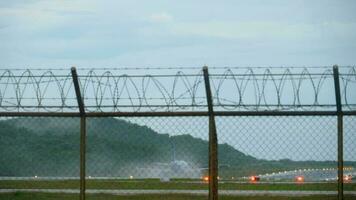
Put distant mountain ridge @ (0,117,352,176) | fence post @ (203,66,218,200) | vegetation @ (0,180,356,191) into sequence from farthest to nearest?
vegetation @ (0,180,356,191) → distant mountain ridge @ (0,117,352,176) → fence post @ (203,66,218,200)

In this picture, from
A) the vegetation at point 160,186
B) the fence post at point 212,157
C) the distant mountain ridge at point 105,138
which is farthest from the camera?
the vegetation at point 160,186

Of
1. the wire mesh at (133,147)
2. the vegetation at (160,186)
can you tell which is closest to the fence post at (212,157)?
the wire mesh at (133,147)

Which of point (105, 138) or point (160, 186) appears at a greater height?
point (105, 138)

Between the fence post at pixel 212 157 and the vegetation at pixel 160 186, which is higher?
the fence post at pixel 212 157

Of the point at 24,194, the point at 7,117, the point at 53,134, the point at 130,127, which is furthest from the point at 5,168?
the point at 7,117

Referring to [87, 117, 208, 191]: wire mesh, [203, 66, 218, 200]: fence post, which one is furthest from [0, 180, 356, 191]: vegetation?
[203, 66, 218, 200]: fence post

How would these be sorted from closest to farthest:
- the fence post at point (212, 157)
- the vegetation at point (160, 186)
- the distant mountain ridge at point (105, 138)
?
the fence post at point (212, 157) < the distant mountain ridge at point (105, 138) < the vegetation at point (160, 186)

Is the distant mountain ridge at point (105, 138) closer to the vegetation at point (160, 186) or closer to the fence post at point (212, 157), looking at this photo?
the fence post at point (212, 157)

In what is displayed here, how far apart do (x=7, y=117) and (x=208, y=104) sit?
2.77 meters

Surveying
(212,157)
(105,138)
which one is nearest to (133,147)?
(105,138)

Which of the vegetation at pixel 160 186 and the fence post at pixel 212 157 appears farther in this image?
the vegetation at pixel 160 186

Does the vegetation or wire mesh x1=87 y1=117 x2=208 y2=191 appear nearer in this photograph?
wire mesh x1=87 y1=117 x2=208 y2=191

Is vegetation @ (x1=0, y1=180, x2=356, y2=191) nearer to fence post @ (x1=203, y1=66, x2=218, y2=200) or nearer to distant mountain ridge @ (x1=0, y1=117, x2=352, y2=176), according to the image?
distant mountain ridge @ (x1=0, y1=117, x2=352, y2=176)

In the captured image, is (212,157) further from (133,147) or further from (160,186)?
(160,186)
